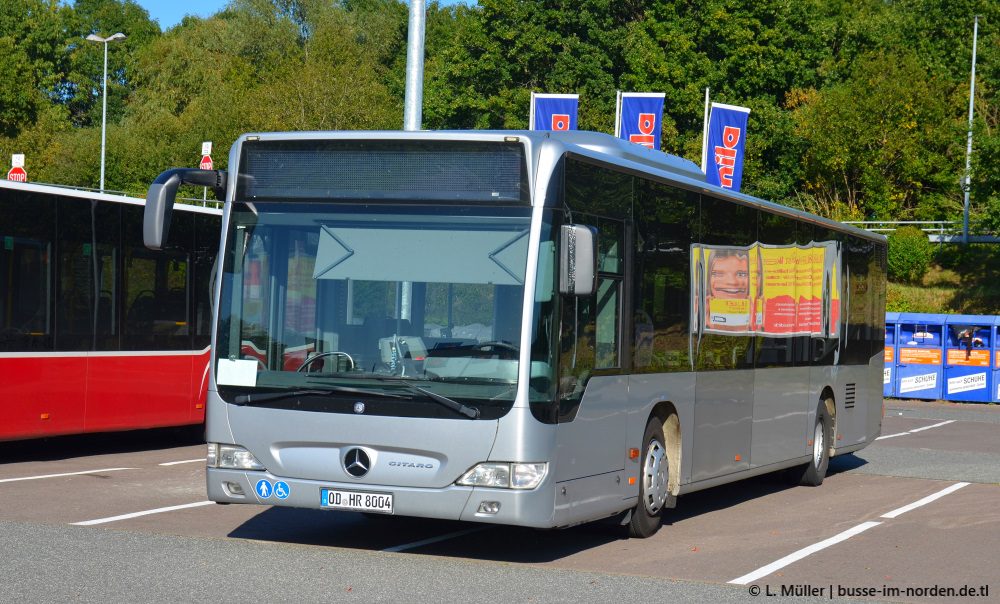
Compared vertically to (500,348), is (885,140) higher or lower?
higher

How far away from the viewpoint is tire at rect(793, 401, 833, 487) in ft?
46.6

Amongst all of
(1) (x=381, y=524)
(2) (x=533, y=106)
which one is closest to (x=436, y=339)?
(1) (x=381, y=524)

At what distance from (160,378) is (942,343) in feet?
77.9

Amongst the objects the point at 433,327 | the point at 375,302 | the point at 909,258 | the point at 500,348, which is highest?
the point at 909,258

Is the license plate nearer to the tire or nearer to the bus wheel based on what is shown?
the bus wheel

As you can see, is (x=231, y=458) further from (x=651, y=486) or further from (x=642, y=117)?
→ (x=642, y=117)

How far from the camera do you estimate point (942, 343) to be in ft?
108

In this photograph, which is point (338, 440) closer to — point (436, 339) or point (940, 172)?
point (436, 339)

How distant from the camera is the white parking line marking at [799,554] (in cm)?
825

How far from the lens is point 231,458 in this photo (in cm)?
844

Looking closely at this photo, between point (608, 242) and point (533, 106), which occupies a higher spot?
point (533, 106)

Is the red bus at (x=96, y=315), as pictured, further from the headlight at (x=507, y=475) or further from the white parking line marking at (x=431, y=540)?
the headlight at (x=507, y=475)

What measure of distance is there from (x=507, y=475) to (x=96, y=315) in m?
8.20

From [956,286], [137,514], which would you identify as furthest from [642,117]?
[956,286]
